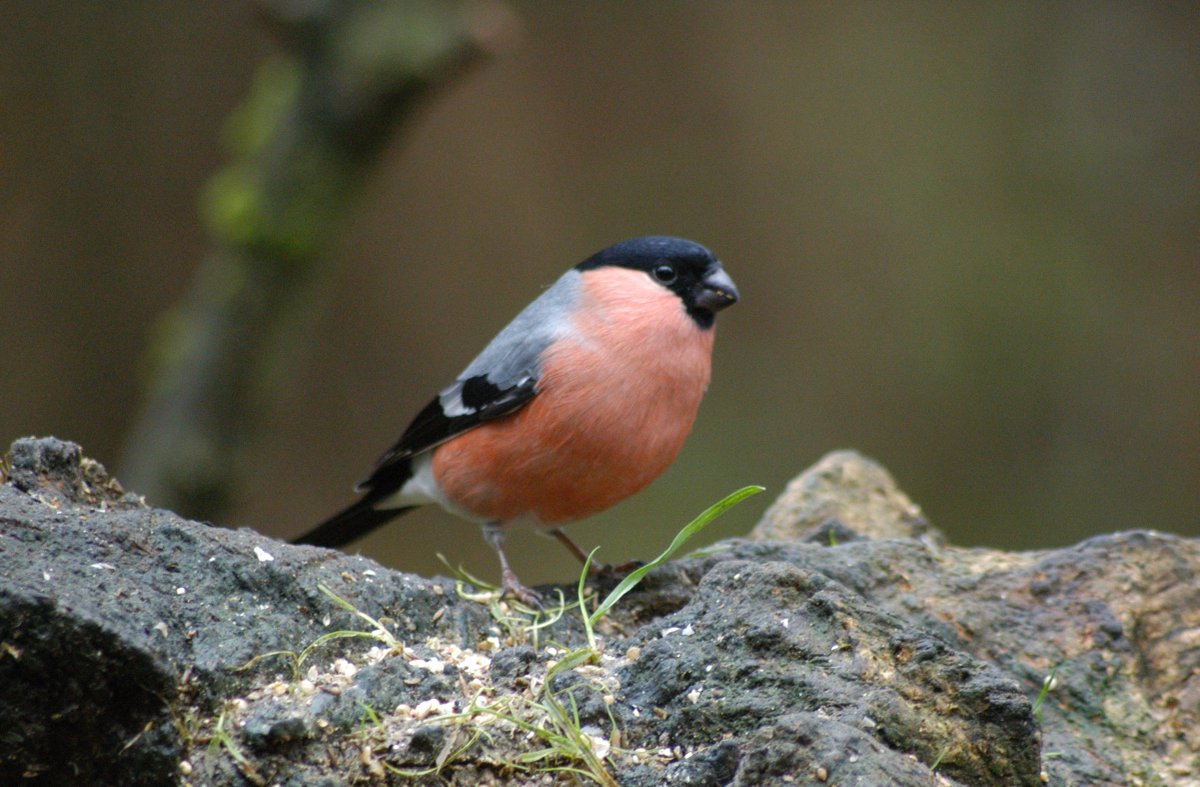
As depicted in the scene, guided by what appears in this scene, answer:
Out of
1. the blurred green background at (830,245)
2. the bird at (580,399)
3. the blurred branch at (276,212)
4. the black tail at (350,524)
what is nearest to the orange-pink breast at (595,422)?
the bird at (580,399)

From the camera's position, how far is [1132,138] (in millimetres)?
8594

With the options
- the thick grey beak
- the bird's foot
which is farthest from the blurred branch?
the bird's foot

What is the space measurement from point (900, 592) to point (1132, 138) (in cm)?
676

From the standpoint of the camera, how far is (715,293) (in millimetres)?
3818

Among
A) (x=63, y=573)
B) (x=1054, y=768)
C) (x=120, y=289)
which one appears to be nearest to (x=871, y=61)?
(x=120, y=289)

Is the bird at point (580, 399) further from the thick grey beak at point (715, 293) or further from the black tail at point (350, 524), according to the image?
the black tail at point (350, 524)

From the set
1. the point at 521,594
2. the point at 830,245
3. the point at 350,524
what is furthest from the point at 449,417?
the point at 830,245

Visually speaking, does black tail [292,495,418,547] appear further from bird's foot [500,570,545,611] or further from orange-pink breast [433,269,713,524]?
bird's foot [500,570,545,611]

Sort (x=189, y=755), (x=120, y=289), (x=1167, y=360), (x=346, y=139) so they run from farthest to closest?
(x=1167, y=360), (x=120, y=289), (x=346, y=139), (x=189, y=755)

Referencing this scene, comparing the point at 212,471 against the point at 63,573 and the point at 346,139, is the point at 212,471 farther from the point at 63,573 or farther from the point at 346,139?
the point at 63,573

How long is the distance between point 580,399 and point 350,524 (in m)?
1.20

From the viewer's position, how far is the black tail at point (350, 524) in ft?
14.0

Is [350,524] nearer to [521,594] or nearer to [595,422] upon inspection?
[595,422]

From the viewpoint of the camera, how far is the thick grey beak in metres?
3.81
